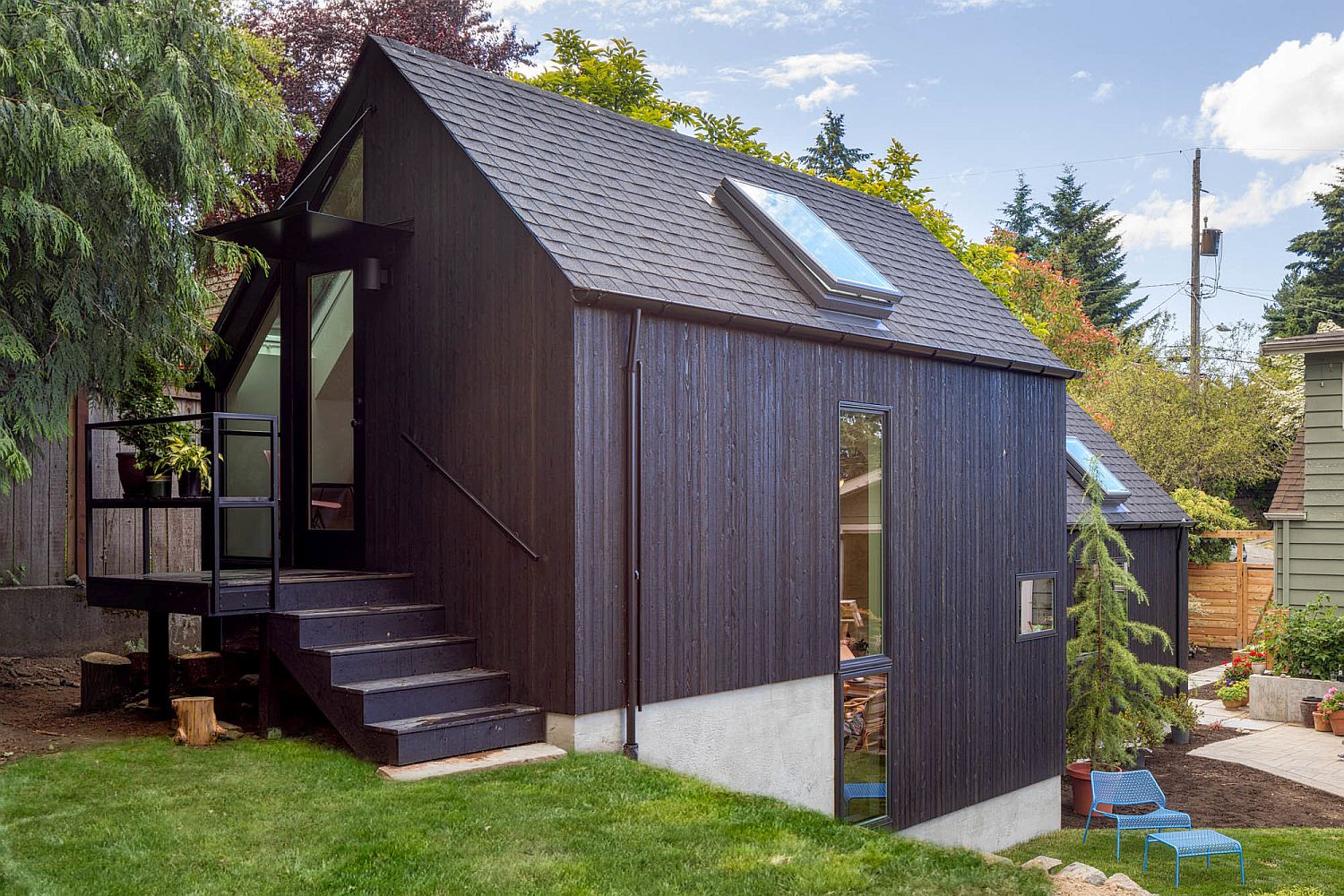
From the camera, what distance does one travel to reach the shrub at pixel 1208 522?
788 inches

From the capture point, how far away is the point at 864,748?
8.69 m

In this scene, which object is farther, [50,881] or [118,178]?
[118,178]

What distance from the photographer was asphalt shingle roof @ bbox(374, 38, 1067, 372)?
23.6 feet

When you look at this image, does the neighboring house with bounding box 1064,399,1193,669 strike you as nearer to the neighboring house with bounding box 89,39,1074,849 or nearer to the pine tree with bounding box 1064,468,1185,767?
the pine tree with bounding box 1064,468,1185,767

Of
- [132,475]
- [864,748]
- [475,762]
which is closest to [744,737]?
[864,748]

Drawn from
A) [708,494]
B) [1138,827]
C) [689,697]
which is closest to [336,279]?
[708,494]

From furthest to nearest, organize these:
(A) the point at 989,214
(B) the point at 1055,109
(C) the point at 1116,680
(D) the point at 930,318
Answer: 1. (A) the point at 989,214
2. (B) the point at 1055,109
3. (C) the point at 1116,680
4. (D) the point at 930,318

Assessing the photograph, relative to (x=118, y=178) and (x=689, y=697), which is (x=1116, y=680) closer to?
(x=689, y=697)

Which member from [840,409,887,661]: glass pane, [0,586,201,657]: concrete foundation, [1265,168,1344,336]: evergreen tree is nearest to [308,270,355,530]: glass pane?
[0,586,201,657]: concrete foundation

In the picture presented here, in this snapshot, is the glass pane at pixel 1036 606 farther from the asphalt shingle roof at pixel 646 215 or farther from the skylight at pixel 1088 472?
the skylight at pixel 1088 472

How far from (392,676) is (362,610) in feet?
1.62

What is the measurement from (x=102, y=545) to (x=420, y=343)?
173 inches

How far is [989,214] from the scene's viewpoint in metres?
44.2

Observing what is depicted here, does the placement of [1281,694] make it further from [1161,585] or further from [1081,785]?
[1081,785]
